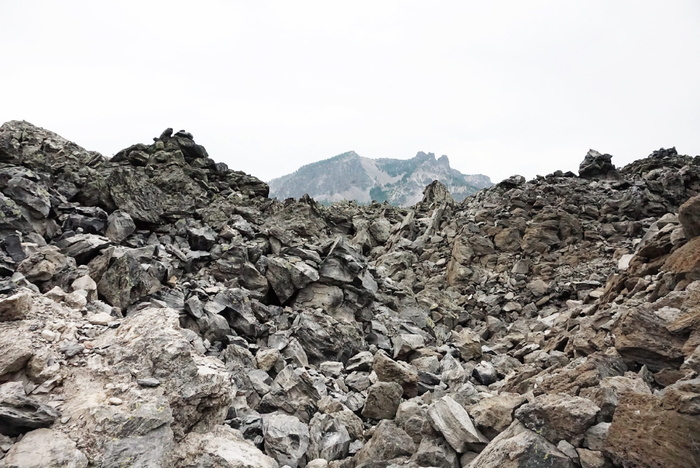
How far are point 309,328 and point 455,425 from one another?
941 centimetres

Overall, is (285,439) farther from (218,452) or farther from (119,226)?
(119,226)

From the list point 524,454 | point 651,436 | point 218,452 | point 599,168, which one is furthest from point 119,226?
point 599,168

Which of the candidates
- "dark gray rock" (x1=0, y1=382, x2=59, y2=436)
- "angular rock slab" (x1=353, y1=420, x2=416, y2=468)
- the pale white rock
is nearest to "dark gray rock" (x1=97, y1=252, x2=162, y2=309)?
the pale white rock

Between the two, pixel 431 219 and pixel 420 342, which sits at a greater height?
pixel 431 219

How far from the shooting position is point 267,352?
1360 cm

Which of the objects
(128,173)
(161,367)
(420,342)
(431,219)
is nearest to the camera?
(161,367)

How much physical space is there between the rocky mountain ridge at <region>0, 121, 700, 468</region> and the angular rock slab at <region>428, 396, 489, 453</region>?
4 centimetres

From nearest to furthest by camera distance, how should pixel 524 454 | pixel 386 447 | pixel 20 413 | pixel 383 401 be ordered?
pixel 524 454, pixel 20 413, pixel 386 447, pixel 383 401

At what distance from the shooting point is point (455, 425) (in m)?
8.23

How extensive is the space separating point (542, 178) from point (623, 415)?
37.7 meters

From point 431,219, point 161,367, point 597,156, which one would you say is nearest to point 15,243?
point 161,367

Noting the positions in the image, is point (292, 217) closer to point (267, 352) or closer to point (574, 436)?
point (267, 352)

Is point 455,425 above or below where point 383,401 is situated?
above

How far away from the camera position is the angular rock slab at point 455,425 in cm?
793
